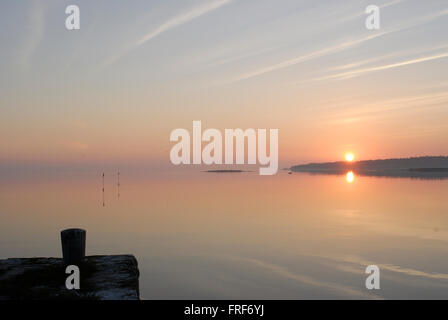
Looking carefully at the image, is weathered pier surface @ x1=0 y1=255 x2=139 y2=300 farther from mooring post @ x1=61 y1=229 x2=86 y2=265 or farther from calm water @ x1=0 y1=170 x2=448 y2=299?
calm water @ x1=0 y1=170 x2=448 y2=299

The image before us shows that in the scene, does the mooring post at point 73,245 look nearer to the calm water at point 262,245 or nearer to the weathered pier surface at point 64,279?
the weathered pier surface at point 64,279

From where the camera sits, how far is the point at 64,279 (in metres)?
13.5

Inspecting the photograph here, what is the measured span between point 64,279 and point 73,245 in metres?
1.37

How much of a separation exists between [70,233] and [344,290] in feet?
43.0

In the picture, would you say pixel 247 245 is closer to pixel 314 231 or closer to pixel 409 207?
pixel 314 231

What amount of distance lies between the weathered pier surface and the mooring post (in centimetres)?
30

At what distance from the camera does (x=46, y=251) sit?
1160 inches

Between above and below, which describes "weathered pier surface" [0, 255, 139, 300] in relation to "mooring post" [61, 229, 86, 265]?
below

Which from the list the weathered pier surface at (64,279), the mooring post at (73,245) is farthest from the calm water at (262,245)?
the mooring post at (73,245)

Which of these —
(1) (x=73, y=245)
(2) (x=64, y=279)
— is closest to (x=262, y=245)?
(1) (x=73, y=245)

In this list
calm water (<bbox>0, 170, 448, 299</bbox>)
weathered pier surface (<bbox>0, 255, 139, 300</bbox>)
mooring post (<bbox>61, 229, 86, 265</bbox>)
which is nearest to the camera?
weathered pier surface (<bbox>0, 255, 139, 300</bbox>)

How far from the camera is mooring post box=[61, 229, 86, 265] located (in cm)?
1445

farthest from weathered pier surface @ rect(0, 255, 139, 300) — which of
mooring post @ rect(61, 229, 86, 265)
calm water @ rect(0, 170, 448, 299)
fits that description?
calm water @ rect(0, 170, 448, 299)
